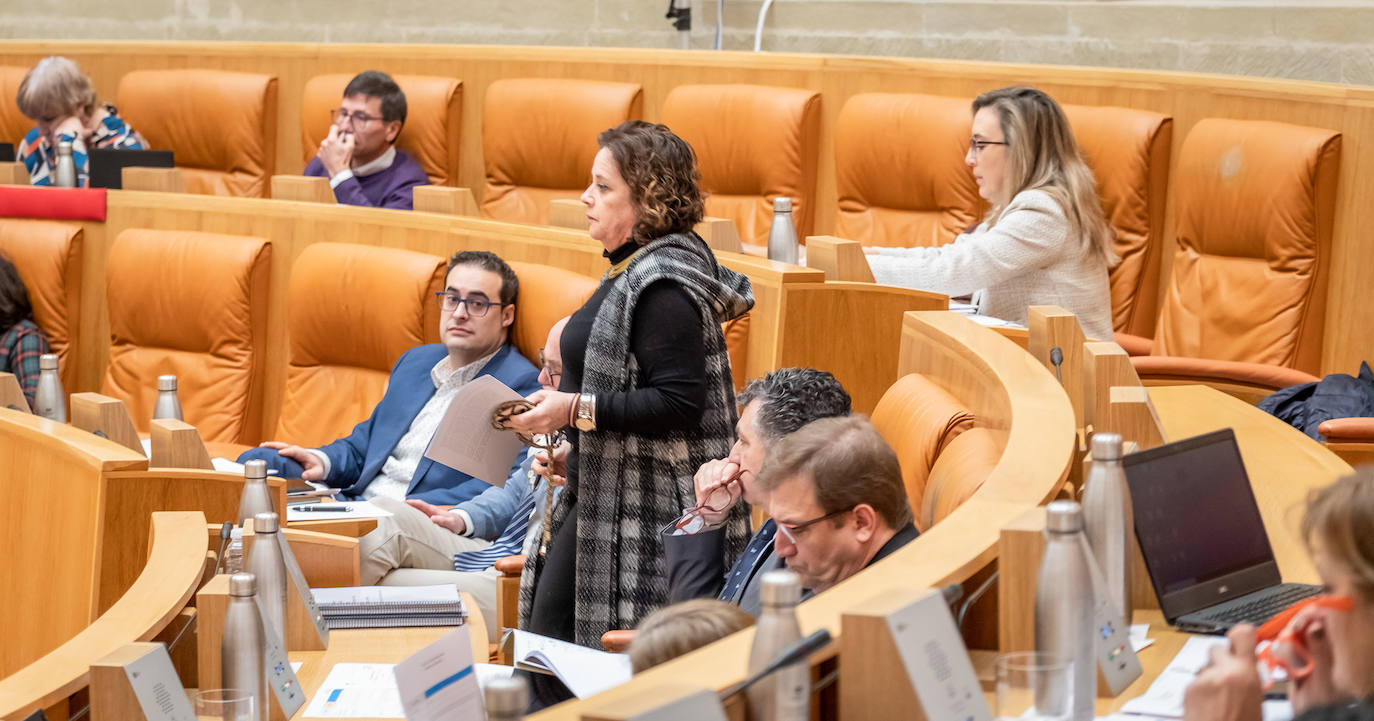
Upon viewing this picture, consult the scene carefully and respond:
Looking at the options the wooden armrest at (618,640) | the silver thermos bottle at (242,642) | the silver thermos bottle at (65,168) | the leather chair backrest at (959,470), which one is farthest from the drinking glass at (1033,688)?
the silver thermos bottle at (65,168)

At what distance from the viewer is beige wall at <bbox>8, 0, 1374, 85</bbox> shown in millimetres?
4969

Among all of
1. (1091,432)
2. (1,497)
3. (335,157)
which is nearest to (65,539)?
(1,497)

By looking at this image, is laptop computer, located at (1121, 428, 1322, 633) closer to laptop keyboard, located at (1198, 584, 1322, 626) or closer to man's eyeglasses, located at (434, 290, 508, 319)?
laptop keyboard, located at (1198, 584, 1322, 626)

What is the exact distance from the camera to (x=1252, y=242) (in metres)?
4.32

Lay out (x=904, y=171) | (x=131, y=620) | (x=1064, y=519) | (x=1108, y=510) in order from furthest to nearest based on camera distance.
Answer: (x=904, y=171) → (x=131, y=620) → (x=1108, y=510) → (x=1064, y=519)

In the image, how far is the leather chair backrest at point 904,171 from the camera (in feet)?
15.9

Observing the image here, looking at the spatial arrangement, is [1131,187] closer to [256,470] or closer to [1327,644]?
[256,470]

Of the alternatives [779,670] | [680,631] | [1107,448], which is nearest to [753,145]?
[1107,448]

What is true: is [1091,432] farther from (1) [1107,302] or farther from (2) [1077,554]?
(1) [1107,302]

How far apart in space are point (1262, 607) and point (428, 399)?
2614 millimetres

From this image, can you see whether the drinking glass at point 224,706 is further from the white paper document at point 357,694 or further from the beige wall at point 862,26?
the beige wall at point 862,26

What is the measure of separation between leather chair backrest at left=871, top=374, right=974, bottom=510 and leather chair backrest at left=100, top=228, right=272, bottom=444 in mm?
2674

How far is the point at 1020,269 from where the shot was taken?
368 cm

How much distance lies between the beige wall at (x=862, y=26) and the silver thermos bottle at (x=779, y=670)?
409cm
